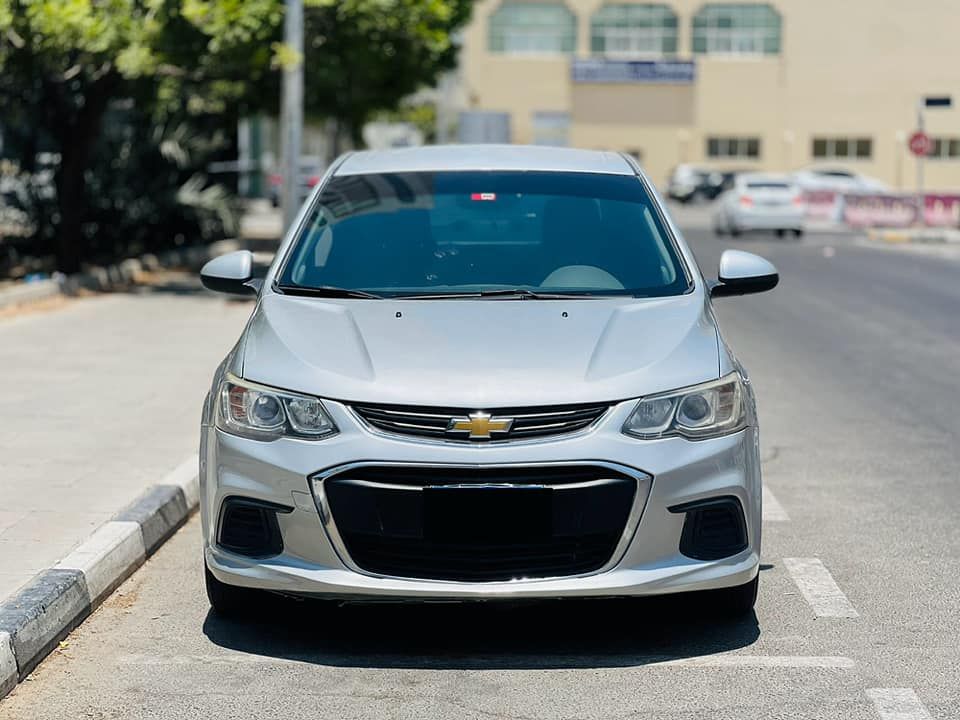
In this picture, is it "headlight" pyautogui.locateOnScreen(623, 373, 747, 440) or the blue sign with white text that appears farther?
the blue sign with white text

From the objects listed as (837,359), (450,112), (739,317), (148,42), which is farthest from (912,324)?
(450,112)

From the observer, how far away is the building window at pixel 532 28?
85562 mm

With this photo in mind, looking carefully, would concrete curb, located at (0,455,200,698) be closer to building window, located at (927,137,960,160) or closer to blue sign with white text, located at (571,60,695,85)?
blue sign with white text, located at (571,60,695,85)

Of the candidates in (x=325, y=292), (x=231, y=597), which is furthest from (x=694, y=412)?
(x=231, y=597)

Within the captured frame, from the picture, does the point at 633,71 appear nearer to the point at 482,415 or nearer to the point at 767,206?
the point at 767,206

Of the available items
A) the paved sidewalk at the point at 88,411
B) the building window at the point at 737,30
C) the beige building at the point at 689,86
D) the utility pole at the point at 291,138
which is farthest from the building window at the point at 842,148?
the paved sidewalk at the point at 88,411

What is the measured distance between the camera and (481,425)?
5.10 metres

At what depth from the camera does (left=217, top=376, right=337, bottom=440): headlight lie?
5234 millimetres

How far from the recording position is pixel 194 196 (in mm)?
24969

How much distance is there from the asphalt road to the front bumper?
26 centimetres

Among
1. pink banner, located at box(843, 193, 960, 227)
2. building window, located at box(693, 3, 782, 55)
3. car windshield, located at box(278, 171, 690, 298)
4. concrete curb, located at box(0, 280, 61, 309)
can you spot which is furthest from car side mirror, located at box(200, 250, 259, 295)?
building window, located at box(693, 3, 782, 55)

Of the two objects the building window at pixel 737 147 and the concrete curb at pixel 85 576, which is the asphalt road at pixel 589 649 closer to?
the concrete curb at pixel 85 576

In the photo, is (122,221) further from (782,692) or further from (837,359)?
(782,692)

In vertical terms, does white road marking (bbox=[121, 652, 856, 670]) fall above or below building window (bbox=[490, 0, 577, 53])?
below
